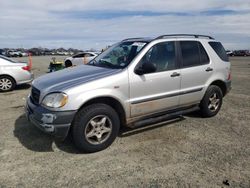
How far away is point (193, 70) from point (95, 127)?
2.42 meters

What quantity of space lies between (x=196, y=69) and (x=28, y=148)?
3.57m

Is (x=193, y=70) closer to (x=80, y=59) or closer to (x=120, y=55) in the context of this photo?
(x=120, y=55)

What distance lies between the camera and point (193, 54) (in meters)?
5.38

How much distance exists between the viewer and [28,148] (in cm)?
434

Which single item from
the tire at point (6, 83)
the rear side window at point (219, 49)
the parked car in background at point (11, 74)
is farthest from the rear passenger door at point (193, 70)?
the tire at point (6, 83)

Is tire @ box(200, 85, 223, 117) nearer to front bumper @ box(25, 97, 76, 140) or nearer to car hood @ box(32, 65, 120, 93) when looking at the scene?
car hood @ box(32, 65, 120, 93)

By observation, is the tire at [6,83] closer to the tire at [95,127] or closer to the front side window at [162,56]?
the tire at [95,127]

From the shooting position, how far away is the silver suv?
389 cm

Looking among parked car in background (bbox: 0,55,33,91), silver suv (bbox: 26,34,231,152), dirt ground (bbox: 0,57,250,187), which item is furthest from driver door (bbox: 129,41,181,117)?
parked car in background (bbox: 0,55,33,91)

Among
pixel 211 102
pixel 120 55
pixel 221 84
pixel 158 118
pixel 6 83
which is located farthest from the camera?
pixel 6 83

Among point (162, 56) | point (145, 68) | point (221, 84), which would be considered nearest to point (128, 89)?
point (145, 68)

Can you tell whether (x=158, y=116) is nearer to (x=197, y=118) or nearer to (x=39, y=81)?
(x=197, y=118)

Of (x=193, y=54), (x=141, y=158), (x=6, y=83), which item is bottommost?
(x=141, y=158)

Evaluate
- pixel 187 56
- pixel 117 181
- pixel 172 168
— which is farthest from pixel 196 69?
pixel 117 181
